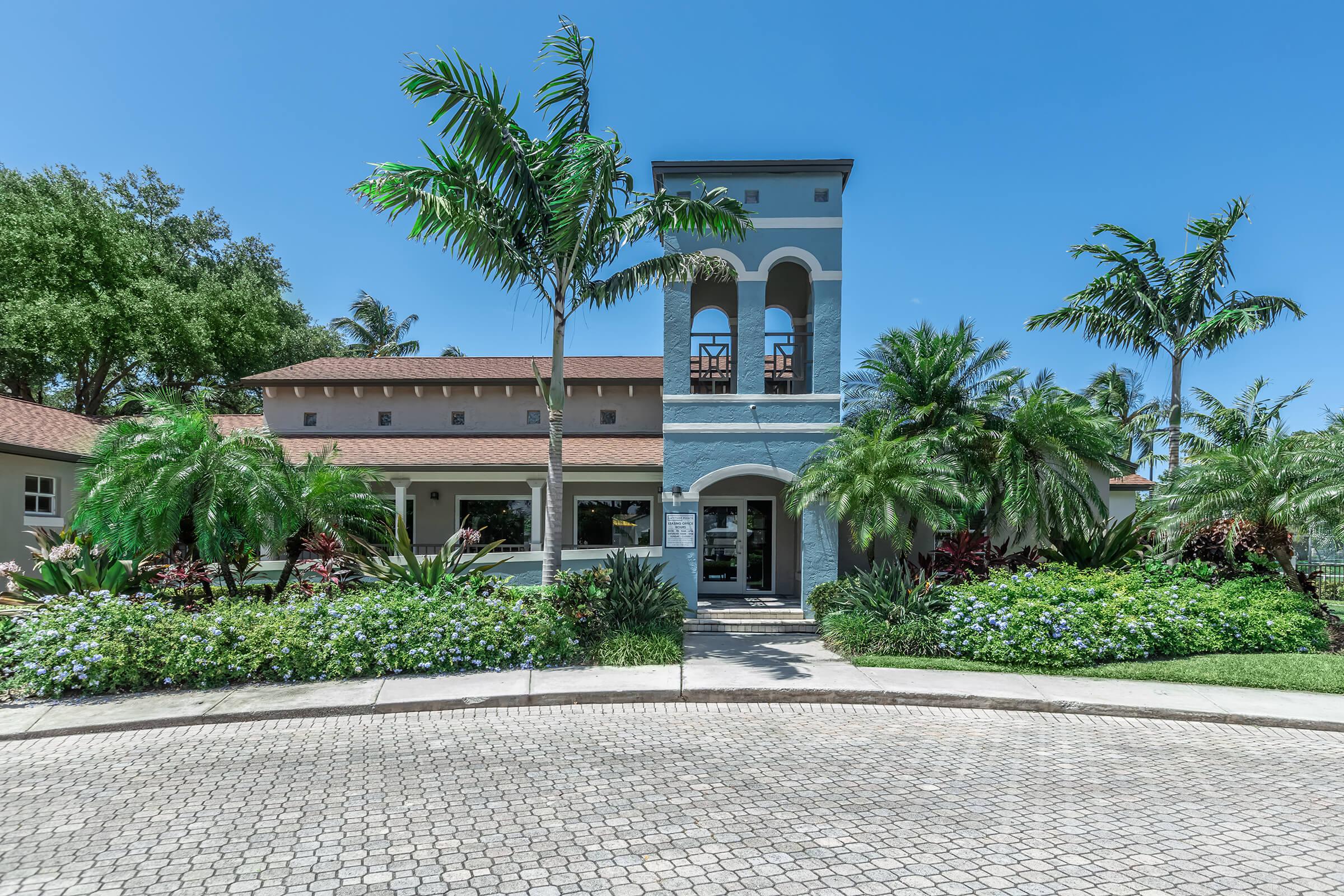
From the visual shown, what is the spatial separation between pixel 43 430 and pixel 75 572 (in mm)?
7655

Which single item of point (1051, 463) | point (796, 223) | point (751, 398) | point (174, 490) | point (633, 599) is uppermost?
point (796, 223)

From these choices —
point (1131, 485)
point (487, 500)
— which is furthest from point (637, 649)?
point (1131, 485)

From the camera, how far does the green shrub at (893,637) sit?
11.0 m

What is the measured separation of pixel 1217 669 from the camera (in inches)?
391

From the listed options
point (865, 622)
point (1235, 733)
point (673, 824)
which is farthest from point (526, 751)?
point (1235, 733)

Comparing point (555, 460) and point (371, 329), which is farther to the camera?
point (371, 329)

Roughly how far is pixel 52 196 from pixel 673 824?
33065 mm

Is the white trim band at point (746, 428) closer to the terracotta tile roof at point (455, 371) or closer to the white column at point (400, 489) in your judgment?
the terracotta tile roof at point (455, 371)

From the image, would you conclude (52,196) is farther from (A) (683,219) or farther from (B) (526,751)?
(B) (526,751)

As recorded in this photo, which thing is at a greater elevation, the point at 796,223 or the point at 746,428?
the point at 796,223

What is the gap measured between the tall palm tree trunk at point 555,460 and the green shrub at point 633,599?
2.97 ft

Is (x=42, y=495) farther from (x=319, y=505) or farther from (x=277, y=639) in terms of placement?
(x=277, y=639)

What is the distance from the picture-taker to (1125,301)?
19828 mm

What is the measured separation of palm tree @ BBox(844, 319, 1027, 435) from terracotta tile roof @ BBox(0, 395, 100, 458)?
14619 mm
